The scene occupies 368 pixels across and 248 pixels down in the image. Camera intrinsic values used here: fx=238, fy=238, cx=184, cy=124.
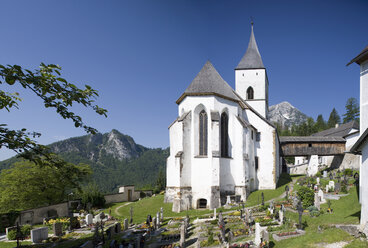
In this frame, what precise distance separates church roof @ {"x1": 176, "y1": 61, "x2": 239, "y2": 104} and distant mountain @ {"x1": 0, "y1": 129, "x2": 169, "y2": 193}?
290 ft

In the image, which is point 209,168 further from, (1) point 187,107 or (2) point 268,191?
(2) point 268,191

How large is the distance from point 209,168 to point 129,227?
843 cm

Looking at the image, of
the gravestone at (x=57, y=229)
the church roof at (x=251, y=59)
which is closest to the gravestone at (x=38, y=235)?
the gravestone at (x=57, y=229)

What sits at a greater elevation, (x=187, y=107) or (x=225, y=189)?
(x=187, y=107)

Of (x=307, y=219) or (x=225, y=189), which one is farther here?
(x=225, y=189)

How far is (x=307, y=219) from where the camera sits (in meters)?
12.7

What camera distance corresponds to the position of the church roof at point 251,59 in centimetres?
3450

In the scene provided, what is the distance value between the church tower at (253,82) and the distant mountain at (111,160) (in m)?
80.8

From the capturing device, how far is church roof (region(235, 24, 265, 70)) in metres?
34.5

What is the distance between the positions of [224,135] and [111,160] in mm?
152431

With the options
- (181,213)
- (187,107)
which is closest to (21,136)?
(181,213)

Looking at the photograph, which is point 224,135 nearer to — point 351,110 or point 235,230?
point 235,230

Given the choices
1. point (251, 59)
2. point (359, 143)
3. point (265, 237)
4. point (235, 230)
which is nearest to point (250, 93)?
point (251, 59)

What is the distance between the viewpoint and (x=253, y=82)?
3425 cm
